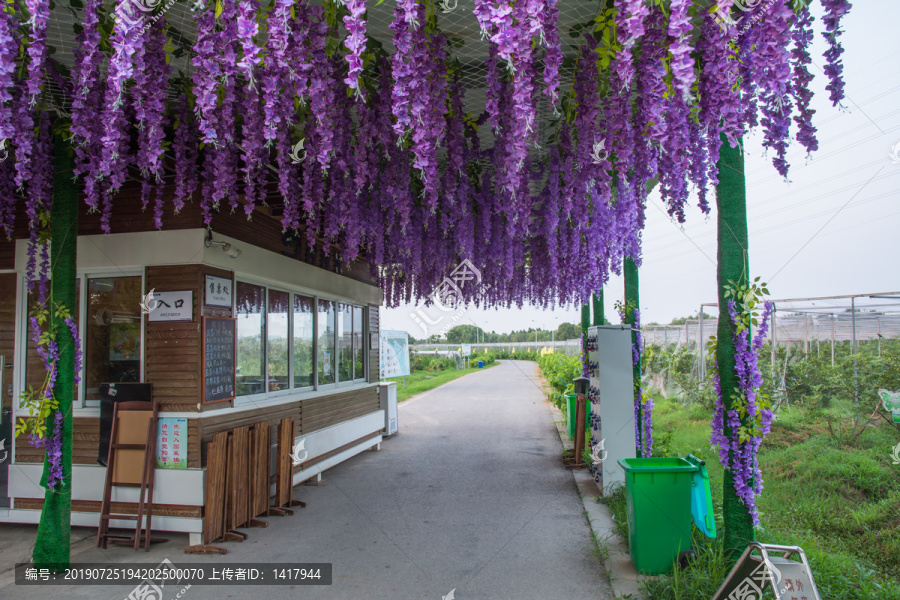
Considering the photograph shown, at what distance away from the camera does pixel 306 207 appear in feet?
13.5

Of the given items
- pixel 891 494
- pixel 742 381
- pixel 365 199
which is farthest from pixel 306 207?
pixel 891 494

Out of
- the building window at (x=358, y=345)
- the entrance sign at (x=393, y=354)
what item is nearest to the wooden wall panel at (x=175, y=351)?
the building window at (x=358, y=345)

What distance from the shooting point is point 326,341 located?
291 inches

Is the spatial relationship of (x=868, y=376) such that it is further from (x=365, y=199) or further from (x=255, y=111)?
(x=255, y=111)

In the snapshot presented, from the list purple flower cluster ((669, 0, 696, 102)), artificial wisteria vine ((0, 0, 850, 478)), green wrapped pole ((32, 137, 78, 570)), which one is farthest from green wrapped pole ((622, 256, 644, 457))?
green wrapped pole ((32, 137, 78, 570))

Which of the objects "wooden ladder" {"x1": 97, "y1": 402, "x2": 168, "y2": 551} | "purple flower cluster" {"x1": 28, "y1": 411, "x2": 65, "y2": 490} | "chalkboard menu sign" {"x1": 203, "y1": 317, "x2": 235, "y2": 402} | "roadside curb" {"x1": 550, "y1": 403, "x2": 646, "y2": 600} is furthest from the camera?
"chalkboard menu sign" {"x1": 203, "y1": 317, "x2": 235, "y2": 402}

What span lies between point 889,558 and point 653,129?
12.1 ft

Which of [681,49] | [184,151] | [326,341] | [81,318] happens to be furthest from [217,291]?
[681,49]

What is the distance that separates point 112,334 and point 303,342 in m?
2.27

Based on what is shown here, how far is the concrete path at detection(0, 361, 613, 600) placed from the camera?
3.62 meters

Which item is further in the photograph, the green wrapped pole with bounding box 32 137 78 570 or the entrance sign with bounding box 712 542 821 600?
the green wrapped pole with bounding box 32 137 78 570

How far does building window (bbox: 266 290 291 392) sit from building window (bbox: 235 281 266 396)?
12 centimetres

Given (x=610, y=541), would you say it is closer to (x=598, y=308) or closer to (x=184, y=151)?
(x=598, y=308)

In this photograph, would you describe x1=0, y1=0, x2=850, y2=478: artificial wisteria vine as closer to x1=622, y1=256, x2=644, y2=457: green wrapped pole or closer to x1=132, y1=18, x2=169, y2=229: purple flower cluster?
x1=132, y1=18, x2=169, y2=229: purple flower cluster
